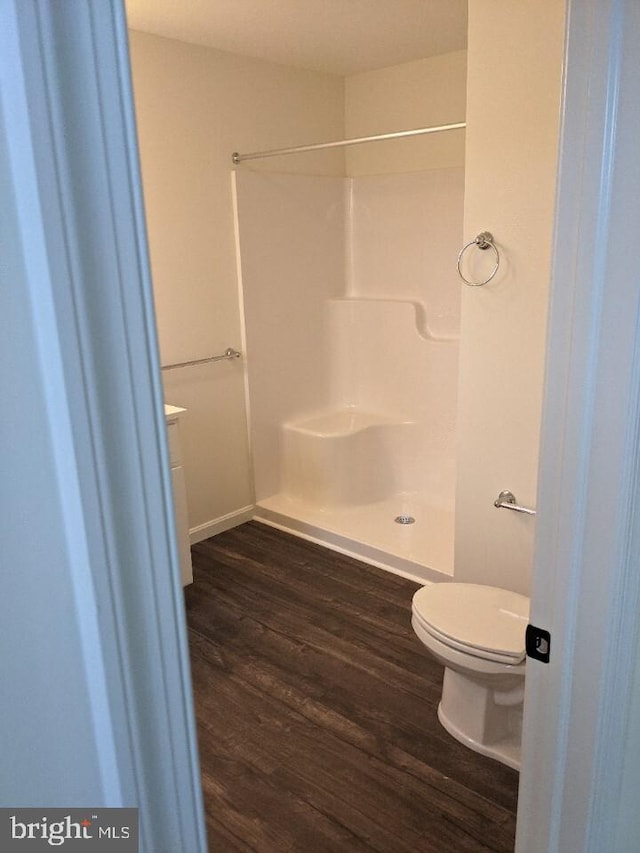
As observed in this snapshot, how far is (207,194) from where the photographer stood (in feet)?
11.0

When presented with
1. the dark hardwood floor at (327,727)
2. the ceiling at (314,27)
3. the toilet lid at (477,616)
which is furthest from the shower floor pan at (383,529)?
the ceiling at (314,27)

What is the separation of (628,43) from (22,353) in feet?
2.58

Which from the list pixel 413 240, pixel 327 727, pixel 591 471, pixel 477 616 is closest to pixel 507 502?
pixel 477 616

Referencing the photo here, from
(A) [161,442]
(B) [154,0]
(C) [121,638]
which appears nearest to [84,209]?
(A) [161,442]

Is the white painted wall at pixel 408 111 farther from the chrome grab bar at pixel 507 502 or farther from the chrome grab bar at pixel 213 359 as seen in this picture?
the chrome grab bar at pixel 507 502

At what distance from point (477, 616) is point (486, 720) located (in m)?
0.33

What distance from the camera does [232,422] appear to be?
374cm

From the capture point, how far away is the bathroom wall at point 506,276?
2.13m

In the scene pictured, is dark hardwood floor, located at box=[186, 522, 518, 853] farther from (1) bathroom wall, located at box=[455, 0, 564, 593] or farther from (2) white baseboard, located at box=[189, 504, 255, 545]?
(1) bathroom wall, located at box=[455, 0, 564, 593]

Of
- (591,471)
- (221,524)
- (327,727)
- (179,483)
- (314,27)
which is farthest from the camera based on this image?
(221,524)

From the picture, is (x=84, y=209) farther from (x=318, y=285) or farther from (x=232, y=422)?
(x=318, y=285)

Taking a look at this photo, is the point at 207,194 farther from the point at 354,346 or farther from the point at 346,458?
the point at 346,458

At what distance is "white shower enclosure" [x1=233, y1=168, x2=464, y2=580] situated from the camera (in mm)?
3633

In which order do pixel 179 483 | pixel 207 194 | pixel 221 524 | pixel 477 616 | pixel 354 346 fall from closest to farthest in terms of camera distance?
pixel 477 616 → pixel 179 483 → pixel 207 194 → pixel 221 524 → pixel 354 346
